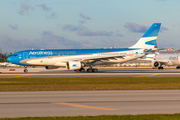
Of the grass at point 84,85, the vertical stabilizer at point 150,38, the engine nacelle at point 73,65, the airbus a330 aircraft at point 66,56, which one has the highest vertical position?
the vertical stabilizer at point 150,38

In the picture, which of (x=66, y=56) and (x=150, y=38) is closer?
(x=66, y=56)

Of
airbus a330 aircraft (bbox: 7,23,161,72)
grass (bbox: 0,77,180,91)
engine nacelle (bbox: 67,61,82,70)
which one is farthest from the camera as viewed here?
airbus a330 aircraft (bbox: 7,23,161,72)

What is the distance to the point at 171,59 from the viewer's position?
63531 mm

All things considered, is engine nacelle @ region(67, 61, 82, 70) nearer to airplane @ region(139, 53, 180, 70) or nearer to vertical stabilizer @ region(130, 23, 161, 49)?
vertical stabilizer @ region(130, 23, 161, 49)

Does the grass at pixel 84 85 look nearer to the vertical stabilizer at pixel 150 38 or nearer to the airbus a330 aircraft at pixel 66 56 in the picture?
the airbus a330 aircraft at pixel 66 56

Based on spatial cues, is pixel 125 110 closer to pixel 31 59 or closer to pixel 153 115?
pixel 153 115

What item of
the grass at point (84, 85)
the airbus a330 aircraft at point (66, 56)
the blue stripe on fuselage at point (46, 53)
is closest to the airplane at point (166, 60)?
the airbus a330 aircraft at point (66, 56)

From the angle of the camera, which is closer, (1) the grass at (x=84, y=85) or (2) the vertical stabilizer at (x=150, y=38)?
(1) the grass at (x=84, y=85)

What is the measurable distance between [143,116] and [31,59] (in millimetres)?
38966

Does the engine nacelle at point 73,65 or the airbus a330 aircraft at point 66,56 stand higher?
the airbus a330 aircraft at point 66,56

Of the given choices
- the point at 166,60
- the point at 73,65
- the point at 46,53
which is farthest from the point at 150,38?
the point at 46,53

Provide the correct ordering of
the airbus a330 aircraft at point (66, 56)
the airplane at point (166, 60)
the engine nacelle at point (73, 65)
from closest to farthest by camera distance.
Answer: the engine nacelle at point (73, 65) < the airbus a330 aircraft at point (66, 56) < the airplane at point (166, 60)

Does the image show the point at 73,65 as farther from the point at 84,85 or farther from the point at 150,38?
the point at 84,85

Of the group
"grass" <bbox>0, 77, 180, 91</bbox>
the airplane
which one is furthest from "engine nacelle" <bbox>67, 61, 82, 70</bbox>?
the airplane
